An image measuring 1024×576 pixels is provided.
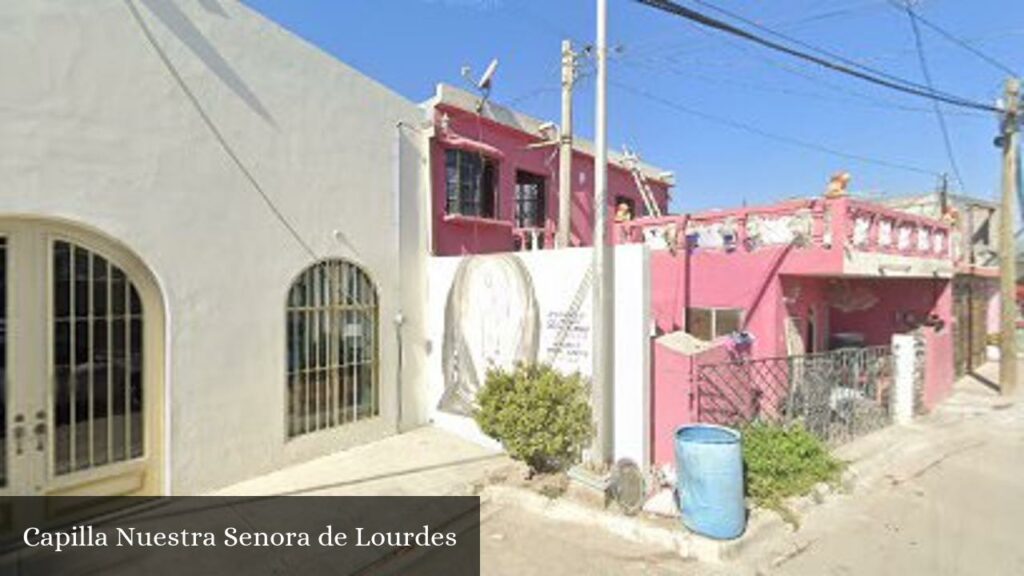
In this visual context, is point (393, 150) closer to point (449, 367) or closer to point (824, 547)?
point (449, 367)

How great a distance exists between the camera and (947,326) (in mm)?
12305

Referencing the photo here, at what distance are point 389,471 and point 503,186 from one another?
6.92 meters

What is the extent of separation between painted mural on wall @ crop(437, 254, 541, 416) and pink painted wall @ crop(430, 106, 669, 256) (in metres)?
1.60

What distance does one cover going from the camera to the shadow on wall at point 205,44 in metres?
6.77

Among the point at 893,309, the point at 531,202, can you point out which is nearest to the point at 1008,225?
the point at 893,309

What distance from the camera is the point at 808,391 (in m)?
8.34

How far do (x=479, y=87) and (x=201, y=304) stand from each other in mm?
7193

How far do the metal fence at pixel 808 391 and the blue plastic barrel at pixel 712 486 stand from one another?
1.19m

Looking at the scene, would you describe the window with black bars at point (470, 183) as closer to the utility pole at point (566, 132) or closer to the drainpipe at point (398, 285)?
the drainpipe at point (398, 285)

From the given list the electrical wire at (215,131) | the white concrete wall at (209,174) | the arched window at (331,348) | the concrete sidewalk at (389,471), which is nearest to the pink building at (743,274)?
the arched window at (331,348)

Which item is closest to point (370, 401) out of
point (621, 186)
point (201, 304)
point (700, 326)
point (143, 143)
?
point (201, 304)
